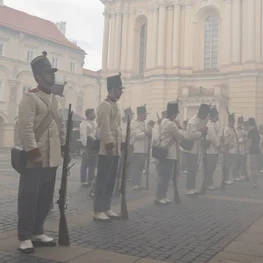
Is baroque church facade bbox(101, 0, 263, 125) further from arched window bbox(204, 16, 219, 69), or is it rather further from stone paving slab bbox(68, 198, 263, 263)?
stone paving slab bbox(68, 198, 263, 263)

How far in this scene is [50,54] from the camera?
4081cm

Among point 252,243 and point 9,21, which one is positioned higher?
point 9,21

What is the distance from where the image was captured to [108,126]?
609 centimetres

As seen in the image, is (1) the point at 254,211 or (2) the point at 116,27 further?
(2) the point at 116,27

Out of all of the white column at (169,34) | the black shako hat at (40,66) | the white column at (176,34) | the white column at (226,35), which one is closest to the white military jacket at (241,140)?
the black shako hat at (40,66)

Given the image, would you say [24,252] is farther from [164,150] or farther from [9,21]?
[9,21]

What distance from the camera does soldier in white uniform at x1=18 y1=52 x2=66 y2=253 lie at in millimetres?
4387

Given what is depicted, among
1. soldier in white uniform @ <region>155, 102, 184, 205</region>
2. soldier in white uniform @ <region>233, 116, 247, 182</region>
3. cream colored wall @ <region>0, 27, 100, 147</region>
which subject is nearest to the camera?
soldier in white uniform @ <region>155, 102, 184, 205</region>

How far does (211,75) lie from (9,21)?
21.8 meters

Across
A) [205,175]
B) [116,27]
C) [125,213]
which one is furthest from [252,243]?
[116,27]

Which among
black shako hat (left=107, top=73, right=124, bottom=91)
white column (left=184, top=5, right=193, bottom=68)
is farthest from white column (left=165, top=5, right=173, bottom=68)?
black shako hat (left=107, top=73, right=124, bottom=91)

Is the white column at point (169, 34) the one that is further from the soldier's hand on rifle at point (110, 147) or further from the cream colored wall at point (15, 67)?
the soldier's hand on rifle at point (110, 147)

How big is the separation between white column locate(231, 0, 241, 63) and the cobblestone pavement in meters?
21.1

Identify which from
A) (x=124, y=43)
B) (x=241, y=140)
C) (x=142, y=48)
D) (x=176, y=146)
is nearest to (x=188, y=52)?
(x=142, y=48)
